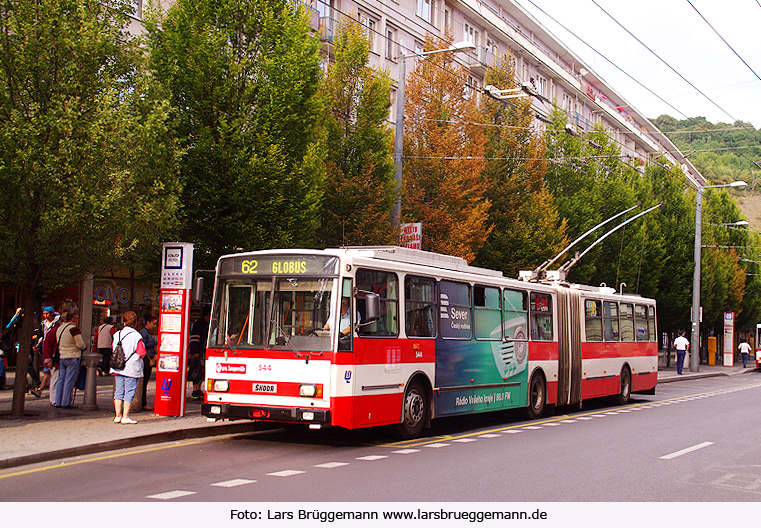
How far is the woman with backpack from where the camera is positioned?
12.8m

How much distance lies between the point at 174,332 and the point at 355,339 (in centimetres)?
382

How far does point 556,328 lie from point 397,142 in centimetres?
600

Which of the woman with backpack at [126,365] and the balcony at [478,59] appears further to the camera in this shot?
the balcony at [478,59]

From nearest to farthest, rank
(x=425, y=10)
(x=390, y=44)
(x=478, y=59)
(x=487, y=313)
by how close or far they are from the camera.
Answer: (x=487, y=313) → (x=390, y=44) → (x=425, y=10) → (x=478, y=59)

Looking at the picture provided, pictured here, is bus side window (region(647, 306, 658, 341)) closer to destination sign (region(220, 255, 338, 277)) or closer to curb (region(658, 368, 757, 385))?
curb (region(658, 368, 757, 385))

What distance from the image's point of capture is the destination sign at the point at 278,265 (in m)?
11.8

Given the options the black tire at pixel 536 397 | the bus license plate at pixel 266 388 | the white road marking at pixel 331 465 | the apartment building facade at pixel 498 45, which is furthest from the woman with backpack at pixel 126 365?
the apartment building facade at pixel 498 45

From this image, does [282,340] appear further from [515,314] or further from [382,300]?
[515,314]

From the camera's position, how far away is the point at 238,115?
16.5 meters

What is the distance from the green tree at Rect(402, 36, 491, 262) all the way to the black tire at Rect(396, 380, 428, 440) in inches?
492

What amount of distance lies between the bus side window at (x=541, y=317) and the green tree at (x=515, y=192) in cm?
1235

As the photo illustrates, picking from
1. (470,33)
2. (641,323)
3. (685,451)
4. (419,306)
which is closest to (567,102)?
(470,33)

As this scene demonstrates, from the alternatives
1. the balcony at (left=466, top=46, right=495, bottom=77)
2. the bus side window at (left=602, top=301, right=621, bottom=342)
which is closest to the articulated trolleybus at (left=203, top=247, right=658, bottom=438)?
the bus side window at (left=602, top=301, right=621, bottom=342)

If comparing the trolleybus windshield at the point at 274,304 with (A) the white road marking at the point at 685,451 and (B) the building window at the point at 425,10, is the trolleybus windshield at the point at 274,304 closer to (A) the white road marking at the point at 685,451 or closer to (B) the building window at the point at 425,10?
(A) the white road marking at the point at 685,451
